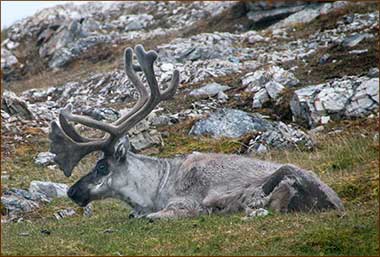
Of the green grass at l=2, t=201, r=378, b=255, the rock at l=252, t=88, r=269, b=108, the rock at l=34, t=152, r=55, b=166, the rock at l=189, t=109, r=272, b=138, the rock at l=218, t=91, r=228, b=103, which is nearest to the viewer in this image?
the green grass at l=2, t=201, r=378, b=255

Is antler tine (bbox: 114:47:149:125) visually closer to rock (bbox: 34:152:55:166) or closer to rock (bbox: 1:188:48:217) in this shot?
rock (bbox: 1:188:48:217)

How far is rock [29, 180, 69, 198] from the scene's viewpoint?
16594mm

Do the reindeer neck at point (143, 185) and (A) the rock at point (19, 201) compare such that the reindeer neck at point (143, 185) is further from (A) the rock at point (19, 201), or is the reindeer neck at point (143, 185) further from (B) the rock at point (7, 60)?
(B) the rock at point (7, 60)

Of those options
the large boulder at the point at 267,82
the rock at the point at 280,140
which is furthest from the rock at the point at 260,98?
the rock at the point at 280,140

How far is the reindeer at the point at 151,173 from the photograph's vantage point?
12.1 m

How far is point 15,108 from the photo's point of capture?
29781 millimetres

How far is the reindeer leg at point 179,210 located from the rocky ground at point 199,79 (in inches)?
101

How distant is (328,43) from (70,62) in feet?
59.3

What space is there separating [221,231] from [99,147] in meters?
3.50

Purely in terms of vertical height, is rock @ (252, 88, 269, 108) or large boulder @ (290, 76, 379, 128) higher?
large boulder @ (290, 76, 379, 128)

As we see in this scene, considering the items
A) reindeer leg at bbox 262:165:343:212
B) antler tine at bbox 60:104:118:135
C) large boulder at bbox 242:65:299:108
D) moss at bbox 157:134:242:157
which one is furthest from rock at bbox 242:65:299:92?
reindeer leg at bbox 262:165:343:212

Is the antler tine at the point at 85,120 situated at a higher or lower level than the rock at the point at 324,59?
higher

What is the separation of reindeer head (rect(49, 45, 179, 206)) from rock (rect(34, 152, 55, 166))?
31.2 ft

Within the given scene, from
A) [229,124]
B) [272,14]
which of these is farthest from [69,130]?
[272,14]
